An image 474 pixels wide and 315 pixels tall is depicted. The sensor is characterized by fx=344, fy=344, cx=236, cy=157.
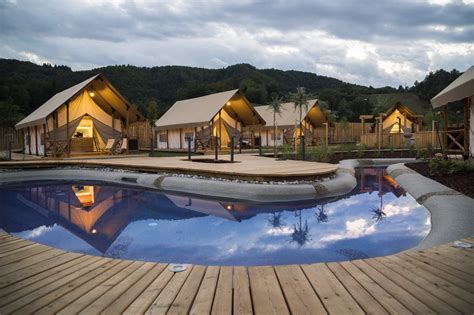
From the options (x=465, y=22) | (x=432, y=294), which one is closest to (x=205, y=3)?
(x=465, y=22)

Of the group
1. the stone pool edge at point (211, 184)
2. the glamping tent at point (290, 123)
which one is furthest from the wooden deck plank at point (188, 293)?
the glamping tent at point (290, 123)

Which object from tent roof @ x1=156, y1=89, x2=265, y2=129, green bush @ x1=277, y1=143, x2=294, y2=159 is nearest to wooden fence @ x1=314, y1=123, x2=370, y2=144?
tent roof @ x1=156, y1=89, x2=265, y2=129

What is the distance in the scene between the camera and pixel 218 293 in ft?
8.72

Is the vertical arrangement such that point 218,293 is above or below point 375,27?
below

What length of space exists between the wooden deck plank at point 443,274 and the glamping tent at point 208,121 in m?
18.6

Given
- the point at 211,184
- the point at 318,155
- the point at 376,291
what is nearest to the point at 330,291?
the point at 376,291

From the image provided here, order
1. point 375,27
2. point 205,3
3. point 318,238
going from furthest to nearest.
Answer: point 205,3 → point 375,27 → point 318,238

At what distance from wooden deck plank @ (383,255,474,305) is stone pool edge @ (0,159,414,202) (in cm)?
522

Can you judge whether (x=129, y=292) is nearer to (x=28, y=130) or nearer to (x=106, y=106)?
(x=106, y=106)

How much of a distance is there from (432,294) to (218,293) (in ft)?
5.31

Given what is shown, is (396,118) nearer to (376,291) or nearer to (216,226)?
(216,226)

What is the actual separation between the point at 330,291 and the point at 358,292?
21 cm

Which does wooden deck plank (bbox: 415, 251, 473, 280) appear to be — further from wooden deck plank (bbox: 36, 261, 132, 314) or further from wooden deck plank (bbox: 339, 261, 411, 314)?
wooden deck plank (bbox: 36, 261, 132, 314)

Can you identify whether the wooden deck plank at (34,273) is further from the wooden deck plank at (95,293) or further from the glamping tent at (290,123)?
the glamping tent at (290,123)
